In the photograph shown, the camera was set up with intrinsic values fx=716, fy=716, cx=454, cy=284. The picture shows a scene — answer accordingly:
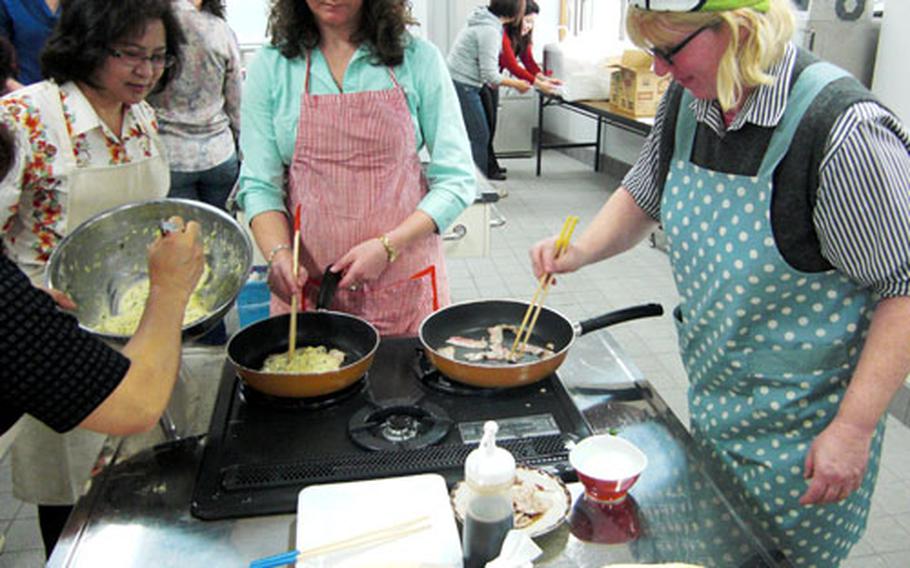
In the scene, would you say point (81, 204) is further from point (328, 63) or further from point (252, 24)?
point (252, 24)

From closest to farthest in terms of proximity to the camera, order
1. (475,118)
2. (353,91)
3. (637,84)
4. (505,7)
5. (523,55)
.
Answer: (353,91) < (637,84) < (505,7) < (475,118) < (523,55)

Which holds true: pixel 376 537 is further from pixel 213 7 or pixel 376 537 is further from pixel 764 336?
pixel 213 7

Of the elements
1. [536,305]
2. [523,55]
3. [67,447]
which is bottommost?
[67,447]

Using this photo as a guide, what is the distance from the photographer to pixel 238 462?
3.72 ft

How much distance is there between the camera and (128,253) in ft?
4.93

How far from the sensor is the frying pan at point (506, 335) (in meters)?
1.27

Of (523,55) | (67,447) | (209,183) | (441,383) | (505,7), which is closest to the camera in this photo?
(441,383)

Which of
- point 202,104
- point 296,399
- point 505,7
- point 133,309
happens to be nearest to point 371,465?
point 296,399

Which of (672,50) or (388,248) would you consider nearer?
(672,50)

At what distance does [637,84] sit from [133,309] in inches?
156

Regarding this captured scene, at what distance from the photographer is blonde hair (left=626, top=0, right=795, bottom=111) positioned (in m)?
1.05

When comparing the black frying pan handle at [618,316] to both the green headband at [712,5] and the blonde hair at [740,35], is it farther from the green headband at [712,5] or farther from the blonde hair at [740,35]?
the green headband at [712,5]

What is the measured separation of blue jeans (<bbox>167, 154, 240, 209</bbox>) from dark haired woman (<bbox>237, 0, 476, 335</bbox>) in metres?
1.52

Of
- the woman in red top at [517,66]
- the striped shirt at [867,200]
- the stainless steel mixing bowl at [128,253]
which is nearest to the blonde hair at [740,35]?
the striped shirt at [867,200]
